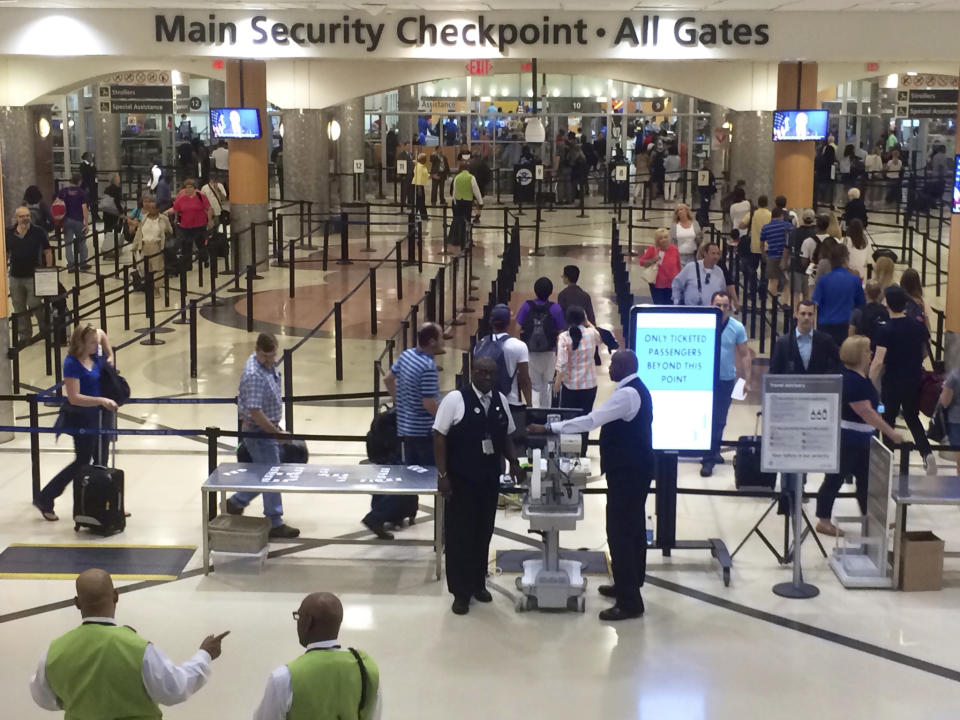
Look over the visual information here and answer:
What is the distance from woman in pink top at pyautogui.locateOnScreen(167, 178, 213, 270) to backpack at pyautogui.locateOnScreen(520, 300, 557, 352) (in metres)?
10.5

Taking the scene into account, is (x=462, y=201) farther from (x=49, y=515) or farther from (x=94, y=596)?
(x=94, y=596)

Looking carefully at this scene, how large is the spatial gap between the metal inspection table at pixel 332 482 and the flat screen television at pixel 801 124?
14742mm

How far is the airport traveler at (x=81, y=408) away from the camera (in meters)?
9.11

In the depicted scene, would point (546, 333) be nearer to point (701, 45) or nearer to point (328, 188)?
point (701, 45)

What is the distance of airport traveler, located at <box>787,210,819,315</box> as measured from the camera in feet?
52.1

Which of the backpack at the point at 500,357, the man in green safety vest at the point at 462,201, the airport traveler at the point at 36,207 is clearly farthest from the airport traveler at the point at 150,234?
the backpack at the point at 500,357

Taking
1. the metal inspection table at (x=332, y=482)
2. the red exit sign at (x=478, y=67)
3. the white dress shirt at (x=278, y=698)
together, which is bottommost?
the metal inspection table at (x=332, y=482)

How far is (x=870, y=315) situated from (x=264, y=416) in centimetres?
512

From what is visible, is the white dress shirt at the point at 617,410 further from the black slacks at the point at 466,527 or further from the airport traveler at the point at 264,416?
the airport traveler at the point at 264,416

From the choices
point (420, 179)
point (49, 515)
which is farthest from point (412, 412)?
point (420, 179)

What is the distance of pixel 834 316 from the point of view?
39.8ft

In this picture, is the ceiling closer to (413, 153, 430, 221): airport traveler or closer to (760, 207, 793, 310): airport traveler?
(760, 207, 793, 310): airport traveler

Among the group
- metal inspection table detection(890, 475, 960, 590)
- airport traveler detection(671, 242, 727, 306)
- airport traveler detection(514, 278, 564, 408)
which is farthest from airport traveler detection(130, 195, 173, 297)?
metal inspection table detection(890, 475, 960, 590)

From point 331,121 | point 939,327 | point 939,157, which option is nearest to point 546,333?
Result: point 939,327
